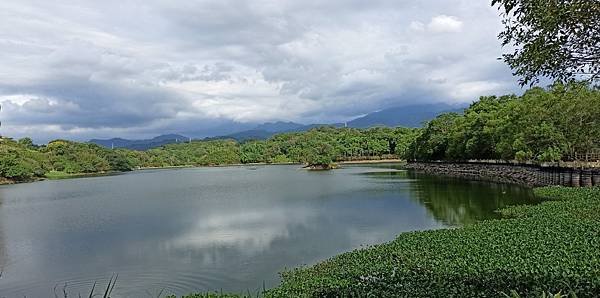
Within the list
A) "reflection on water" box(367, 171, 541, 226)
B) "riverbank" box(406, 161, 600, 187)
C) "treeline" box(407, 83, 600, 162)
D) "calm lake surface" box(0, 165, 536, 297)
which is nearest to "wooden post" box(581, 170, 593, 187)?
"riverbank" box(406, 161, 600, 187)

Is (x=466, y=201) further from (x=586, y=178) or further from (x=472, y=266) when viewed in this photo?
(x=472, y=266)

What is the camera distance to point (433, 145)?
73125mm

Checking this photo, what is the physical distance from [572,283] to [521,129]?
3721 cm

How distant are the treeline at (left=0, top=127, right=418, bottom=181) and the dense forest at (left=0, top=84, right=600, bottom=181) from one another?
0.59 feet

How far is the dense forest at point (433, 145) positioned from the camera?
113 ft

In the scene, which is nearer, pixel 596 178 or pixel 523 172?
pixel 596 178

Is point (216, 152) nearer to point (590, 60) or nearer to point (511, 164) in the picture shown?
point (511, 164)

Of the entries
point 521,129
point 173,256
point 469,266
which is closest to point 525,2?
point 469,266

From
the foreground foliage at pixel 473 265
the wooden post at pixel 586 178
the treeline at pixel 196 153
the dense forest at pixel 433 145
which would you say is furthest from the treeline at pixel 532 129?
the treeline at pixel 196 153

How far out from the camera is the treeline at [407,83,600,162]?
97.4 feet

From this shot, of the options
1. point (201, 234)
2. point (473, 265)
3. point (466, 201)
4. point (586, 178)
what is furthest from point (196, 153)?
point (473, 265)

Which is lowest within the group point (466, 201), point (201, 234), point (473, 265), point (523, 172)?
point (201, 234)

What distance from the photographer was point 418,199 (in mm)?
33719

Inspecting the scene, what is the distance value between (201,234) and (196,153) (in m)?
138
